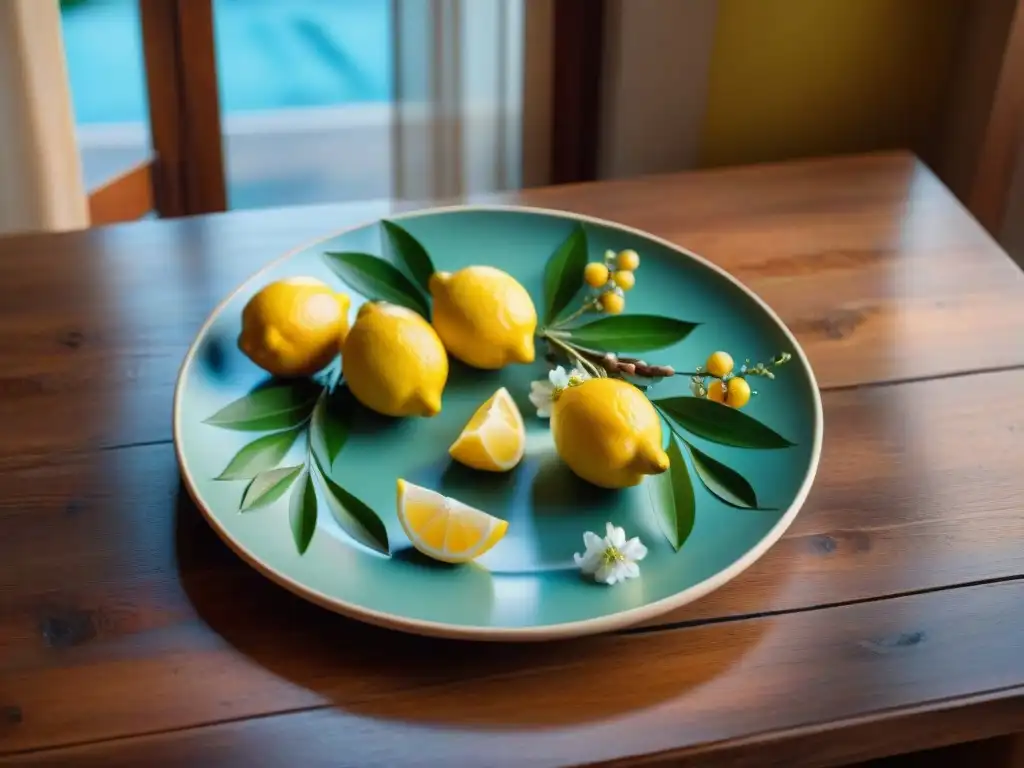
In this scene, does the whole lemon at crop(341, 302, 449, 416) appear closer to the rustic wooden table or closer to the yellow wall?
the rustic wooden table

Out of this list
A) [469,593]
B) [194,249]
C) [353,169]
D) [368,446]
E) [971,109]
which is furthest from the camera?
[353,169]

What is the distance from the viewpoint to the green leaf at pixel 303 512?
2.81ft

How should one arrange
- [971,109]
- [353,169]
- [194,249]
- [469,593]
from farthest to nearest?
[353,169]
[971,109]
[194,249]
[469,593]

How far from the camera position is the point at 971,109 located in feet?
5.55

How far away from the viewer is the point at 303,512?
88 cm

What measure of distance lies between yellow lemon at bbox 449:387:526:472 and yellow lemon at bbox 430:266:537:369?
7cm

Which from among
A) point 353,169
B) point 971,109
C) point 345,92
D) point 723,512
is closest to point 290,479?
point 723,512

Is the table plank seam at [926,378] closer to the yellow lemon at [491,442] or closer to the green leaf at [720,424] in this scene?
the green leaf at [720,424]

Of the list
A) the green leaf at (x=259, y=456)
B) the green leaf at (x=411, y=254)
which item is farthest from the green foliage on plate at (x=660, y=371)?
the green leaf at (x=259, y=456)

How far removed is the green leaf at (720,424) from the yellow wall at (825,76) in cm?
87

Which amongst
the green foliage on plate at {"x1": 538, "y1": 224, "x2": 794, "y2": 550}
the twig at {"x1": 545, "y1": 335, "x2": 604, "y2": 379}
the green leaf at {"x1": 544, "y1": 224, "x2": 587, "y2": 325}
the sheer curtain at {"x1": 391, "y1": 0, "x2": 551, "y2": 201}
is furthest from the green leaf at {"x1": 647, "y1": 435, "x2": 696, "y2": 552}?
the sheer curtain at {"x1": 391, "y1": 0, "x2": 551, "y2": 201}

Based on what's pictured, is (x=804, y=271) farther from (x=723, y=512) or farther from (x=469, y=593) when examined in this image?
(x=469, y=593)

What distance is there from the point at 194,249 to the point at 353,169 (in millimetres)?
1012

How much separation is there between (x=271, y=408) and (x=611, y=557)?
30cm
